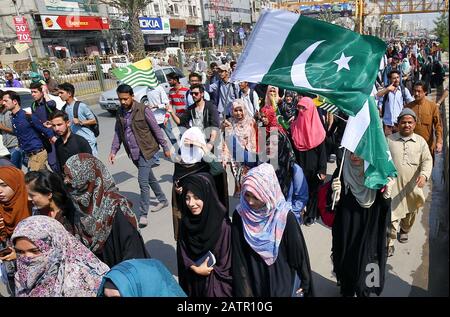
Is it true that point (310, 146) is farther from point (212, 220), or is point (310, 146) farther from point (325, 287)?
point (212, 220)

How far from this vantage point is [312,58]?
3.00 m

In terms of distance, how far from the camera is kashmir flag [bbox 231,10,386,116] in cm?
283

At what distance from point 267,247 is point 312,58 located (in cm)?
159

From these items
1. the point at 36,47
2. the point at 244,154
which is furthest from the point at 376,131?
the point at 36,47

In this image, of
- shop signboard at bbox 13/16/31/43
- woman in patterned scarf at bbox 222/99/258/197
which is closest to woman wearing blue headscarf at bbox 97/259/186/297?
woman in patterned scarf at bbox 222/99/258/197

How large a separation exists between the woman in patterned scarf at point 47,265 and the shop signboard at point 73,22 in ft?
96.8

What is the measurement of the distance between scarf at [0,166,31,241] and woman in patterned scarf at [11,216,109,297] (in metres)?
0.91

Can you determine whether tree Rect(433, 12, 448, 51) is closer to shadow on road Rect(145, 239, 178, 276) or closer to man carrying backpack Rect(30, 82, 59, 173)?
shadow on road Rect(145, 239, 178, 276)

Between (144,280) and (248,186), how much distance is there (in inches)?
31.5

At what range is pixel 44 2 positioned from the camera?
90.2 feet

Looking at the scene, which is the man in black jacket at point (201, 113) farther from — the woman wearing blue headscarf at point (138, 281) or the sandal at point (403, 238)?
the woman wearing blue headscarf at point (138, 281)

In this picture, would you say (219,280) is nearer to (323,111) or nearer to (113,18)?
(323,111)

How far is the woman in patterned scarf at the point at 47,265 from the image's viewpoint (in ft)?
6.77

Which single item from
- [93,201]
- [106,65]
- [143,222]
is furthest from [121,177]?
[106,65]
